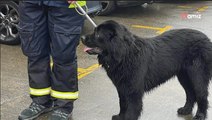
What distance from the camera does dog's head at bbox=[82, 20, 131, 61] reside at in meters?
3.48

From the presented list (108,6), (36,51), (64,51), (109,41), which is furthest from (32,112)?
(108,6)

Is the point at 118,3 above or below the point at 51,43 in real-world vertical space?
below

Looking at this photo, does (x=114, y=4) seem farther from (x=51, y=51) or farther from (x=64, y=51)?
(x=64, y=51)

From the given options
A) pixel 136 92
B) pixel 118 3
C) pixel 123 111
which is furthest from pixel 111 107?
pixel 118 3

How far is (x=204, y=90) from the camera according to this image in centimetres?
410

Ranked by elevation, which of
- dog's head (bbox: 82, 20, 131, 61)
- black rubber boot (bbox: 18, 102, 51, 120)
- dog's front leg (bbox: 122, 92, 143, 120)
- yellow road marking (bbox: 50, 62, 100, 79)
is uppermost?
dog's head (bbox: 82, 20, 131, 61)

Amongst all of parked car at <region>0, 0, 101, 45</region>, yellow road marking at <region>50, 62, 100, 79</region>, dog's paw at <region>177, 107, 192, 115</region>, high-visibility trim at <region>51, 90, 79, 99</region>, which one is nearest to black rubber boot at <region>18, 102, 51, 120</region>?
high-visibility trim at <region>51, 90, 79, 99</region>

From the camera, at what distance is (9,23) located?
678cm

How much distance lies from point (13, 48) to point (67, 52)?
3125mm

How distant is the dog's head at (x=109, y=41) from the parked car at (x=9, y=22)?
3.43m

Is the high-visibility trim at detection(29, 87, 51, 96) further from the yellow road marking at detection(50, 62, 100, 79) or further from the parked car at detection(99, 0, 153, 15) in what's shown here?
the parked car at detection(99, 0, 153, 15)

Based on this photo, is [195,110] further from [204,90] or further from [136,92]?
[136,92]

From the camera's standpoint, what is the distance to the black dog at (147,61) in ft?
11.6

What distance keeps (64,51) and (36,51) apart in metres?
0.31
